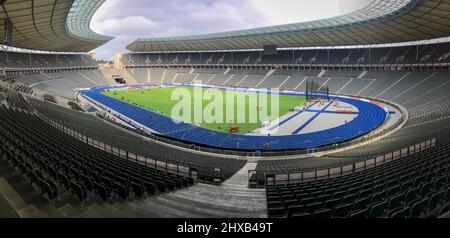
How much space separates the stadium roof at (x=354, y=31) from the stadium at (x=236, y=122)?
337 mm

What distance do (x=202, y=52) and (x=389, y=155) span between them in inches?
3196

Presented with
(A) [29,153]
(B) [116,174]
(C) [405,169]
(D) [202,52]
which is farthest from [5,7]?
(D) [202,52]

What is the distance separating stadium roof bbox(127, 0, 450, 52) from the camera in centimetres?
3466

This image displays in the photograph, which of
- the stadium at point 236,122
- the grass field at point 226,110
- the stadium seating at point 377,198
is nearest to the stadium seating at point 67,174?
the stadium at point 236,122

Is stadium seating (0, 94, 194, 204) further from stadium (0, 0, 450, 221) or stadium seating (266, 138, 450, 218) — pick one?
stadium seating (266, 138, 450, 218)

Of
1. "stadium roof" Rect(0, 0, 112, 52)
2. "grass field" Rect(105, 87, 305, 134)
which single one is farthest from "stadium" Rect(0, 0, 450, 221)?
"grass field" Rect(105, 87, 305, 134)

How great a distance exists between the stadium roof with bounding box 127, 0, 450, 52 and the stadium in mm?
337

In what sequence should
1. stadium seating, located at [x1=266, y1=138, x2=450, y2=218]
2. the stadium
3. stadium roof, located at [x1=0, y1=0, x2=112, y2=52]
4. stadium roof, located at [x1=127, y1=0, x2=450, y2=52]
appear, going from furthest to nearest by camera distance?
stadium roof, located at [x1=127, y1=0, x2=450, y2=52] → stadium roof, located at [x1=0, y1=0, x2=112, y2=52] → the stadium → stadium seating, located at [x1=266, y1=138, x2=450, y2=218]

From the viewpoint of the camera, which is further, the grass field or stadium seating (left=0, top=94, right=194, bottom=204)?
the grass field

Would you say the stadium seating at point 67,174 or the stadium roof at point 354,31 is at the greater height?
the stadium roof at point 354,31

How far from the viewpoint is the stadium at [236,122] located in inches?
310

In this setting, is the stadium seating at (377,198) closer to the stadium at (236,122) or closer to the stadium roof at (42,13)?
the stadium at (236,122)

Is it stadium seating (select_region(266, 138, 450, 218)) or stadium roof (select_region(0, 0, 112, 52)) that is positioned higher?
stadium roof (select_region(0, 0, 112, 52))
